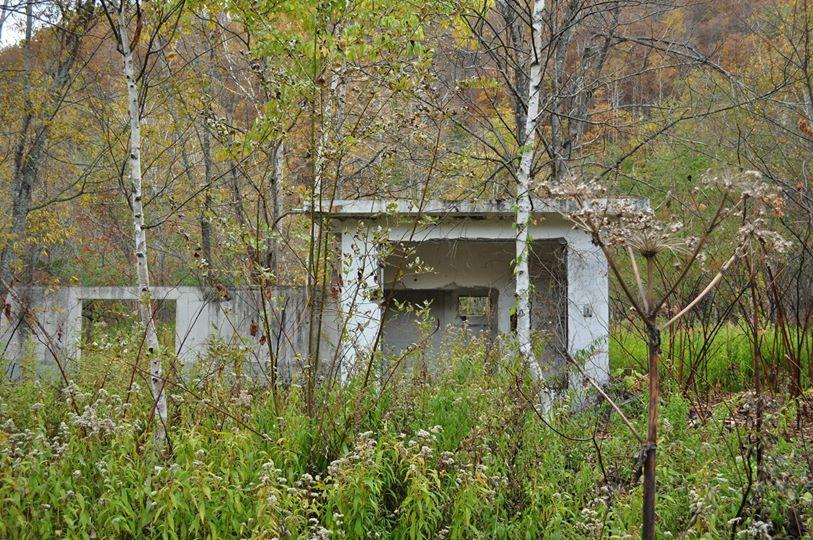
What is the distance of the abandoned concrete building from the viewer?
7727 mm

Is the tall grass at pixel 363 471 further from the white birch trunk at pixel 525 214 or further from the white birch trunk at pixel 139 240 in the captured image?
the white birch trunk at pixel 525 214

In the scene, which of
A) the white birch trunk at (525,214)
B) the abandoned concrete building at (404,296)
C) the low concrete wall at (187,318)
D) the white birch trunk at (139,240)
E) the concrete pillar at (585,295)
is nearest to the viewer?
the white birch trunk at (139,240)

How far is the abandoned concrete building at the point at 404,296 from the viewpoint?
7727 millimetres

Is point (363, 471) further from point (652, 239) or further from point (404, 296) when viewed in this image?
point (404, 296)

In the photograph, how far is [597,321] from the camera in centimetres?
874

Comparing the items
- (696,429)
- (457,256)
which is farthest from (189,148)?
(696,429)

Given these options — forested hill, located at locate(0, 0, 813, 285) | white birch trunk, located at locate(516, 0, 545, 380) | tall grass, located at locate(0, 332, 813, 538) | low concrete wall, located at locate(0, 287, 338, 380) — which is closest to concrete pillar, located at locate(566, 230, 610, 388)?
forested hill, located at locate(0, 0, 813, 285)

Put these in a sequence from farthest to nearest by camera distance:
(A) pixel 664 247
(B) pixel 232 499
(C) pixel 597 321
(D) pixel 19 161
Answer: (D) pixel 19 161 → (C) pixel 597 321 → (B) pixel 232 499 → (A) pixel 664 247

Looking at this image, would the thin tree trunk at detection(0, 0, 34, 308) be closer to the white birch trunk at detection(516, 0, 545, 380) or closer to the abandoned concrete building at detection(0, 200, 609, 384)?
the abandoned concrete building at detection(0, 200, 609, 384)

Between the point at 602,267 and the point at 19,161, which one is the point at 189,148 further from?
the point at 602,267

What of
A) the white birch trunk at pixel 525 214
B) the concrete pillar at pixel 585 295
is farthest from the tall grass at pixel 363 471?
the concrete pillar at pixel 585 295

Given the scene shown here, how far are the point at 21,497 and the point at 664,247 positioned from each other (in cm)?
374

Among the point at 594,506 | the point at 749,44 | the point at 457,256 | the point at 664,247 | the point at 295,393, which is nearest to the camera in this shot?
the point at 664,247

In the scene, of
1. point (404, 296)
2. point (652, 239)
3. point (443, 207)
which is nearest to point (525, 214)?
point (443, 207)
